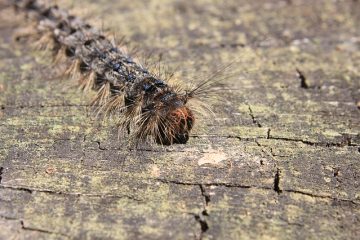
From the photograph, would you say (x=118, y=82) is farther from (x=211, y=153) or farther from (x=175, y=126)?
(x=211, y=153)

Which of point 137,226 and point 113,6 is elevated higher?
point 113,6

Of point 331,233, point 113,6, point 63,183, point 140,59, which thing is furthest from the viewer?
point 113,6

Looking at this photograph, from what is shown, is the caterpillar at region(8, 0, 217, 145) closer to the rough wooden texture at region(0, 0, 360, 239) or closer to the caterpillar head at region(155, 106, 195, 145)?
the caterpillar head at region(155, 106, 195, 145)

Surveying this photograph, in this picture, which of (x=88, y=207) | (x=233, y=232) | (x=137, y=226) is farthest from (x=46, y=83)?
(x=233, y=232)

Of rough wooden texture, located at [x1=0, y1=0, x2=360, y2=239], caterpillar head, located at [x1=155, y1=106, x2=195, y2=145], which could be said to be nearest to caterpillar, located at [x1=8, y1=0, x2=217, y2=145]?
caterpillar head, located at [x1=155, y1=106, x2=195, y2=145]

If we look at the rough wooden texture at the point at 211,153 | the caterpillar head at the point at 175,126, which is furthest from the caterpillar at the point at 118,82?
the rough wooden texture at the point at 211,153

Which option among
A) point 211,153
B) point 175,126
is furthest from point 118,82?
point 211,153

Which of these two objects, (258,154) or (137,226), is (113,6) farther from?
(137,226)

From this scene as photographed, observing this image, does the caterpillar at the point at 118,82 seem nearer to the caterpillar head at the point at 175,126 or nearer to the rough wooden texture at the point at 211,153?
the caterpillar head at the point at 175,126
